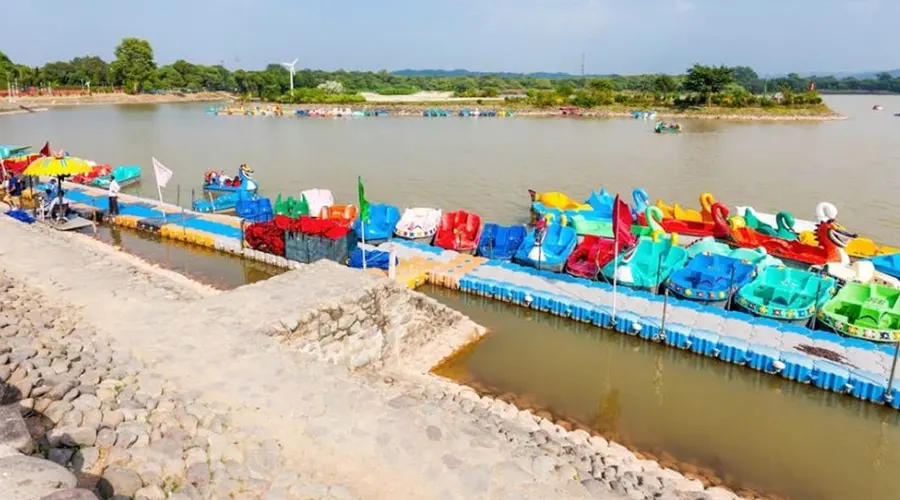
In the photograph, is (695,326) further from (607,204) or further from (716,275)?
(607,204)

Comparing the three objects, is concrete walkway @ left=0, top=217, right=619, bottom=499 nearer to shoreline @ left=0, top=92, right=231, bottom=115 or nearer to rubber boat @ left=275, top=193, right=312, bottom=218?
rubber boat @ left=275, top=193, right=312, bottom=218

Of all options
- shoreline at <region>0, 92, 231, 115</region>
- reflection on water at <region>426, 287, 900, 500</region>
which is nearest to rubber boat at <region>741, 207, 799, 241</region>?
reflection on water at <region>426, 287, 900, 500</region>

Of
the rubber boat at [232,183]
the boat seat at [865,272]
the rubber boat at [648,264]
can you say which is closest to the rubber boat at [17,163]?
the rubber boat at [232,183]

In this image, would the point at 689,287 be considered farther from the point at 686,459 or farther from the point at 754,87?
the point at 754,87

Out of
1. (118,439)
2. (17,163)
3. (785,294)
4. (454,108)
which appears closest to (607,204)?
(785,294)

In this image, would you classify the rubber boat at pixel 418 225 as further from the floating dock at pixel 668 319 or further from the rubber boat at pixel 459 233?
the floating dock at pixel 668 319

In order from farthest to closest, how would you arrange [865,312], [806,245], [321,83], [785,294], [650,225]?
[321,83], [806,245], [650,225], [785,294], [865,312]

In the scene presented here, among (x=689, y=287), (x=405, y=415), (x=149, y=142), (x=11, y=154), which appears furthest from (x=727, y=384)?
(x=149, y=142)

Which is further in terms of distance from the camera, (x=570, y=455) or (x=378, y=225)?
(x=378, y=225)
